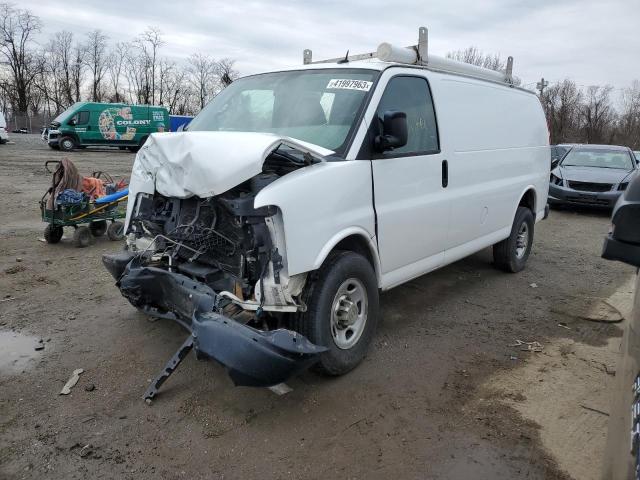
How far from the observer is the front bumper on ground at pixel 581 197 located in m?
11.8

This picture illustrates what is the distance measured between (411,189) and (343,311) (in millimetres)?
1237

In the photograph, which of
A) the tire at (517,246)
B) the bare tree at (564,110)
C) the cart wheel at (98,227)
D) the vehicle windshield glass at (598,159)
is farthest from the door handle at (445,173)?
the bare tree at (564,110)

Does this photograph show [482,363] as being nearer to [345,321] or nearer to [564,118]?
[345,321]

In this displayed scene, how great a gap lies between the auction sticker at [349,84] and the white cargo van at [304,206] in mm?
11

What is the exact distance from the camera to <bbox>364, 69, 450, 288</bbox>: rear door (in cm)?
405

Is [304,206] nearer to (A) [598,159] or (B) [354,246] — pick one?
(B) [354,246]

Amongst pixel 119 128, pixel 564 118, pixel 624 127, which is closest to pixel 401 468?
pixel 119 128

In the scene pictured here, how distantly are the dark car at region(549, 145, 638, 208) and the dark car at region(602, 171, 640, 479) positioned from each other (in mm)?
11045

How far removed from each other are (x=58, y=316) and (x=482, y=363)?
392cm

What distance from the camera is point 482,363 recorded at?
418cm

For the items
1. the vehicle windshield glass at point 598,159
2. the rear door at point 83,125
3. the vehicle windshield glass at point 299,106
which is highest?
the rear door at point 83,125

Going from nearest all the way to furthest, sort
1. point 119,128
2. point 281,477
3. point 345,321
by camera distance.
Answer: point 281,477 < point 345,321 < point 119,128

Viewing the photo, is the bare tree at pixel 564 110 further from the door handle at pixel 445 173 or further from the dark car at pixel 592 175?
the door handle at pixel 445 173

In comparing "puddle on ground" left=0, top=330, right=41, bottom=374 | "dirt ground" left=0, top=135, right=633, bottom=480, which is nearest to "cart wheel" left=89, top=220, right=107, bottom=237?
"dirt ground" left=0, top=135, right=633, bottom=480
